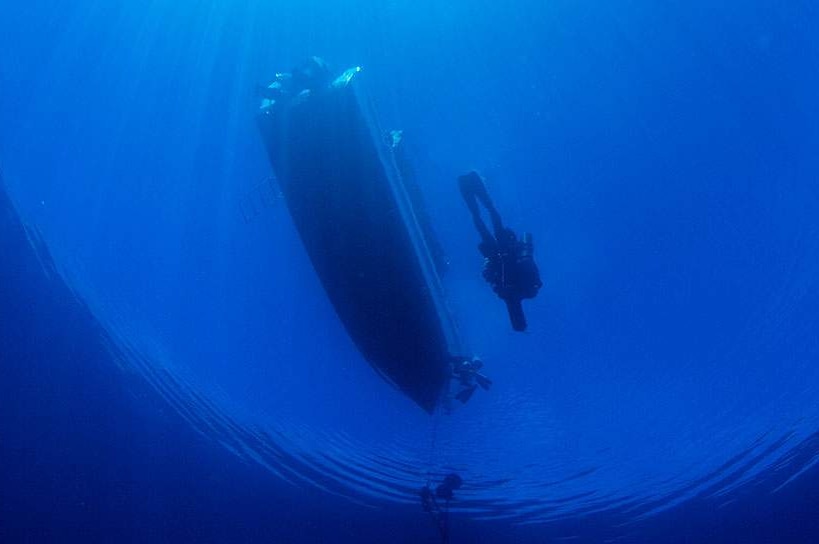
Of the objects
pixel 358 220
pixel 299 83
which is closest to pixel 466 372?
pixel 358 220

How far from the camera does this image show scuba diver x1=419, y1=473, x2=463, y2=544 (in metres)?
10.4

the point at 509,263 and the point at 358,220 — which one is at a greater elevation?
the point at 358,220

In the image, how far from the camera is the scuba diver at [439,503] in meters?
10.4

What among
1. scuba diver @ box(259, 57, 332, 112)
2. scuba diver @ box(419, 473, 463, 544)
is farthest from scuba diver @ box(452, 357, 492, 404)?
→ scuba diver @ box(259, 57, 332, 112)

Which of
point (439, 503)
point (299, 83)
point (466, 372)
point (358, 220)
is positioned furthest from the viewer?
point (439, 503)

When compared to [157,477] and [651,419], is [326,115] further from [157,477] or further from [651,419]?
[651,419]

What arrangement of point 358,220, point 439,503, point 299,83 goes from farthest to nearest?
point 439,503
point 358,220
point 299,83

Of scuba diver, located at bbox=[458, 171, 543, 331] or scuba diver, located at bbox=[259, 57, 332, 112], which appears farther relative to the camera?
scuba diver, located at bbox=[458, 171, 543, 331]

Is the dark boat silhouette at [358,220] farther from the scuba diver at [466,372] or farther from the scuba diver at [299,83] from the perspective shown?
the scuba diver at [466,372]

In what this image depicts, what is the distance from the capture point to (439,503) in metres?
11.1

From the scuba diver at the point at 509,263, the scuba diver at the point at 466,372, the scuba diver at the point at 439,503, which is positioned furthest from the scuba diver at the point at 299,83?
the scuba diver at the point at 439,503

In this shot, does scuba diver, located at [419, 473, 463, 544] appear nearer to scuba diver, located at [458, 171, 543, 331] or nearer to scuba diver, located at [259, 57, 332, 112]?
scuba diver, located at [458, 171, 543, 331]

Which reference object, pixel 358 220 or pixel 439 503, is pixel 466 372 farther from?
pixel 439 503

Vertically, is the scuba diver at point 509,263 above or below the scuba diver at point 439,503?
above
